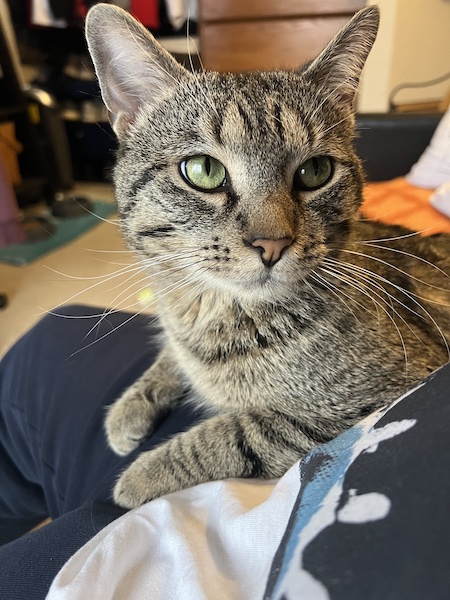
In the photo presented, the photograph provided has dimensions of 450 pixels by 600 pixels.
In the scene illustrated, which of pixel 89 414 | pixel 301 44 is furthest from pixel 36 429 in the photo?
pixel 301 44

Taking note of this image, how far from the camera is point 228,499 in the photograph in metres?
0.60

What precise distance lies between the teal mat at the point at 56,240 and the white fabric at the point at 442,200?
1.64 metres

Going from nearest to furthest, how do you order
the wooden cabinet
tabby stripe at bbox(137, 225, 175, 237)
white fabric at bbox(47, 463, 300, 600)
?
white fabric at bbox(47, 463, 300, 600)
tabby stripe at bbox(137, 225, 175, 237)
the wooden cabinet

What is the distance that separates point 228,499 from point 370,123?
182 centimetres

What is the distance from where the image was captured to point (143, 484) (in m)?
0.78

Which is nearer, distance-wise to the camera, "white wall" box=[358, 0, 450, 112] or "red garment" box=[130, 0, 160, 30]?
"white wall" box=[358, 0, 450, 112]

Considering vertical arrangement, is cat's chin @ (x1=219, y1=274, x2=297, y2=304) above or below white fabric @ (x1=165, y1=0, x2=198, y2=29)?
below

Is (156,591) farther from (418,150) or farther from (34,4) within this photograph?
(34,4)

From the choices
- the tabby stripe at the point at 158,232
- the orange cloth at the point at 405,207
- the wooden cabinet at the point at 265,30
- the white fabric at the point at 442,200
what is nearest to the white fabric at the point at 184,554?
the tabby stripe at the point at 158,232

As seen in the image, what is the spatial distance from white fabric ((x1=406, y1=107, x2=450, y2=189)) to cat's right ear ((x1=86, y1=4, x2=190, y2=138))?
1342 millimetres

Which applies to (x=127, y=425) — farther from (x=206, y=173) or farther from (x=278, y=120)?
(x=278, y=120)

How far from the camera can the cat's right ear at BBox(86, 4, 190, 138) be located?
0.83m

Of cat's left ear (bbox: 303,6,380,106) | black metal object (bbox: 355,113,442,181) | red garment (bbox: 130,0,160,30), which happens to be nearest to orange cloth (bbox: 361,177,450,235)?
black metal object (bbox: 355,113,442,181)

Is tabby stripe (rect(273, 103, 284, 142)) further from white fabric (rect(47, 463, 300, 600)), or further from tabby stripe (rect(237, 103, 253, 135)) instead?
white fabric (rect(47, 463, 300, 600))
